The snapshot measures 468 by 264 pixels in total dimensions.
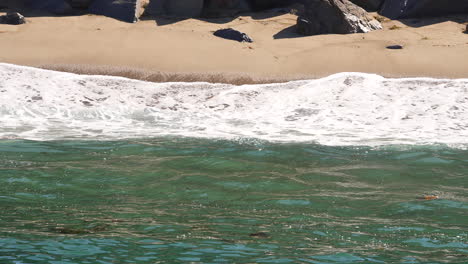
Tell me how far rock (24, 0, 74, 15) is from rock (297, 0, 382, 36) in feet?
15.5

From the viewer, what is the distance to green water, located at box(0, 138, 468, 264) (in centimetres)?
436

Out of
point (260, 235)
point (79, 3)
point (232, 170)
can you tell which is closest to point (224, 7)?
point (79, 3)

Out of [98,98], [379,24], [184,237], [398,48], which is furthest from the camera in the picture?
[379,24]

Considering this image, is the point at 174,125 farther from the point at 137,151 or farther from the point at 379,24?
the point at 379,24

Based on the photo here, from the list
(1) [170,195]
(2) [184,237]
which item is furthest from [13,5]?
(2) [184,237]

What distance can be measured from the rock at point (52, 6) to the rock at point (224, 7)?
8.96 ft

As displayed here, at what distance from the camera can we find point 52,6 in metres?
14.9

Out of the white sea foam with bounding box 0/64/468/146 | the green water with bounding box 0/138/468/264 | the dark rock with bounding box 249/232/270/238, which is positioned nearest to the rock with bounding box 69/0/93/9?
the white sea foam with bounding box 0/64/468/146

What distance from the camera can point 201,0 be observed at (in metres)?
14.6

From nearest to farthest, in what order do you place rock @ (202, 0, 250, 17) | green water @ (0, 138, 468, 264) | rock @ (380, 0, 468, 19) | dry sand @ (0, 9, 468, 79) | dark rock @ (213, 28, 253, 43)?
green water @ (0, 138, 468, 264)
dry sand @ (0, 9, 468, 79)
dark rock @ (213, 28, 253, 43)
rock @ (380, 0, 468, 19)
rock @ (202, 0, 250, 17)

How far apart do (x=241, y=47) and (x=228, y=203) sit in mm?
7285

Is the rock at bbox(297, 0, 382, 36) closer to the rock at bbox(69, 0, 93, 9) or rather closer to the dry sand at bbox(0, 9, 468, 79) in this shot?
the dry sand at bbox(0, 9, 468, 79)

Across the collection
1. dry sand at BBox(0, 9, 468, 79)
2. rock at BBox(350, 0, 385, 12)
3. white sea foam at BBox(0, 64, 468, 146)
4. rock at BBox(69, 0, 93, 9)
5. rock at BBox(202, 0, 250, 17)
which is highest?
rock at BBox(350, 0, 385, 12)

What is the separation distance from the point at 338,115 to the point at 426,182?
11.6 ft
